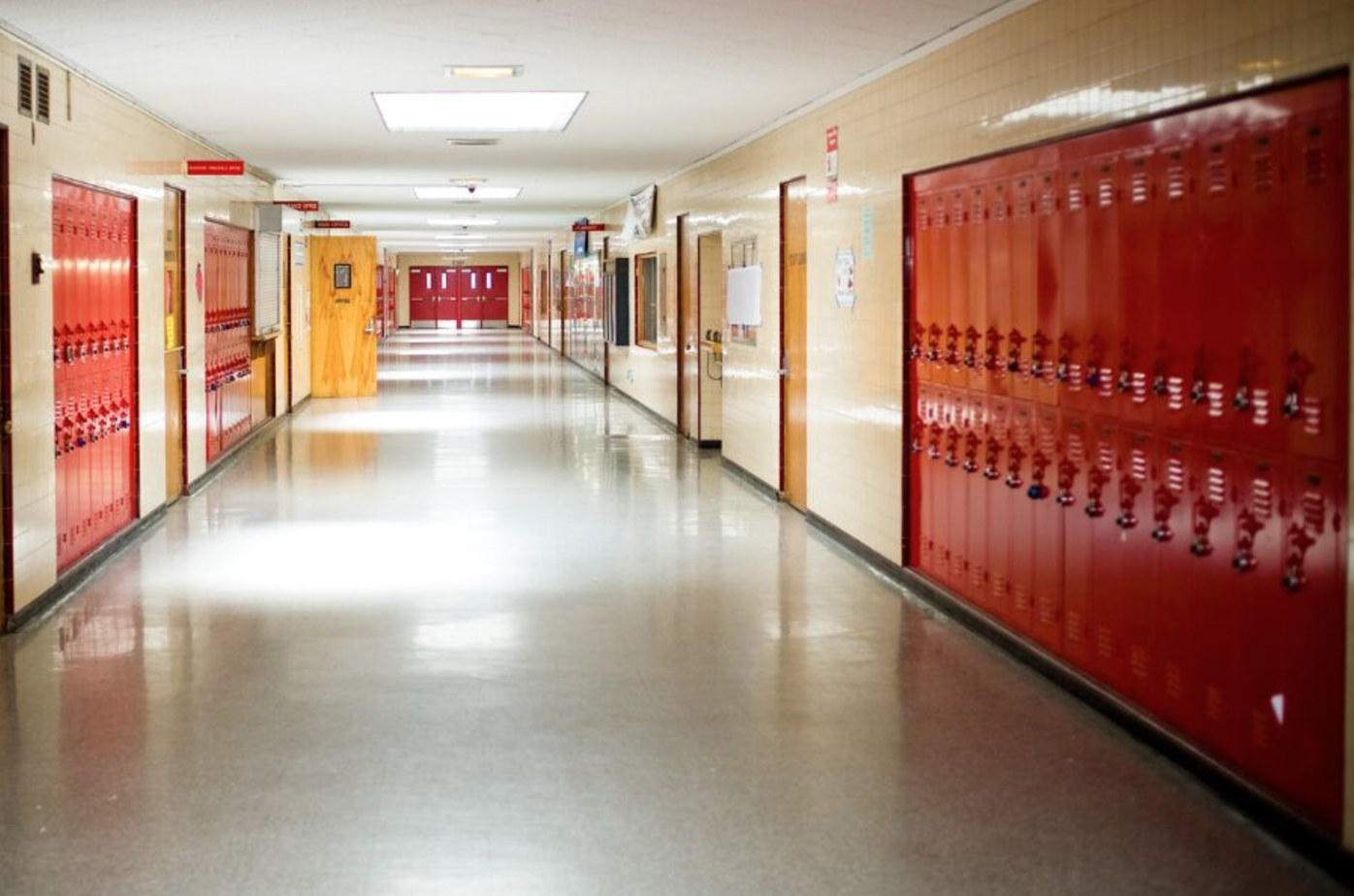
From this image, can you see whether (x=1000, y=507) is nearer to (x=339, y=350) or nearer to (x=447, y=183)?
(x=447, y=183)

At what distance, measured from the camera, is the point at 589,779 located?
4.48 m

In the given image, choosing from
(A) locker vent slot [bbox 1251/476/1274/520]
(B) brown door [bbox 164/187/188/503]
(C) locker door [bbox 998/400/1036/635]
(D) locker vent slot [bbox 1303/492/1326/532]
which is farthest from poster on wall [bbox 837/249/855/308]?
(D) locker vent slot [bbox 1303/492/1326/532]

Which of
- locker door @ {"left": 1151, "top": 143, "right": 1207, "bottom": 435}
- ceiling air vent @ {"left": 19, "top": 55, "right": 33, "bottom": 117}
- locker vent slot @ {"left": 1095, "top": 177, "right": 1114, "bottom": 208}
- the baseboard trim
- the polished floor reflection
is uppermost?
ceiling air vent @ {"left": 19, "top": 55, "right": 33, "bottom": 117}

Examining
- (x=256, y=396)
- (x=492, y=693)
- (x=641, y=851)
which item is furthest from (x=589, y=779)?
(x=256, y=396)

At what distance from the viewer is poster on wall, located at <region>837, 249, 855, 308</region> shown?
8.59m

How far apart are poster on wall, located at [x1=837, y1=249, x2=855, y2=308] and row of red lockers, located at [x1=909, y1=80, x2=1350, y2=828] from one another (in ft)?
6.08

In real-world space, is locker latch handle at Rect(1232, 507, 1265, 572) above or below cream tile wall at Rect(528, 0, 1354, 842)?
below

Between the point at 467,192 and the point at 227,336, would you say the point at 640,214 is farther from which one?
the point at 227,336

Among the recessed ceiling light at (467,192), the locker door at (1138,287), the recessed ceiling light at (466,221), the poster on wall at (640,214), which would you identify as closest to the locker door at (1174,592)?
the locker door at (1138,287)

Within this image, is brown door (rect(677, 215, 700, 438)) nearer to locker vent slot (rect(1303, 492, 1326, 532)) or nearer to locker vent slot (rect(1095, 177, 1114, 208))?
locker vent slot (rect(1095, 177, 1114, 208))

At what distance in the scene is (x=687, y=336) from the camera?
589 inches

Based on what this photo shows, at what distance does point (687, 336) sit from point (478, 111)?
555 cm

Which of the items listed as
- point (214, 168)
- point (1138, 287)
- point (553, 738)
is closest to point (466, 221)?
point (214, 168)

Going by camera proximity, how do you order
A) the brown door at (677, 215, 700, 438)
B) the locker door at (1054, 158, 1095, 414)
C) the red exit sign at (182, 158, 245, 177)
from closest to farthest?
the locker door at (1054, 158, 1095, 414), the red exit sign at (182, 158, 245, 177), the brown door at (677, 215, 700, 438)
